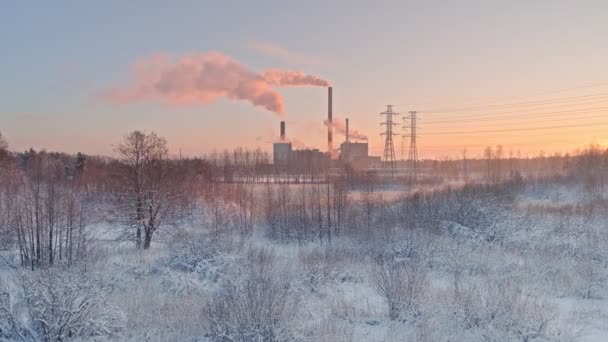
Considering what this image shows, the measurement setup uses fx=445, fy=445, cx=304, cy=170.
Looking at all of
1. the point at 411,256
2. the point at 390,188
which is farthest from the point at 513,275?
the point at 390,188

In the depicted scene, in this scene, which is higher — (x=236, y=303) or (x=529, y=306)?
(x=236, y=303)

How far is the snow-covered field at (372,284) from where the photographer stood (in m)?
9.12

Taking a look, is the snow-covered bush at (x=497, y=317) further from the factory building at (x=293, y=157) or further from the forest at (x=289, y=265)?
the factory building at (x=293, y=157)

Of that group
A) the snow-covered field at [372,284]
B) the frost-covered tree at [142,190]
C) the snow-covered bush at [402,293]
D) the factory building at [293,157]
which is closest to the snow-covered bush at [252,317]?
the snow-covered field at [372,284]

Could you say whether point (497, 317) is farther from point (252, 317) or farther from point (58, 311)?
point (58, 311)

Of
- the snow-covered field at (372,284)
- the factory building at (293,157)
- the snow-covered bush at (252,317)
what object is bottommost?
the snow-covered field at (372,284)

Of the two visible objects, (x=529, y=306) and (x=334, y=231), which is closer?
(x=529, y=306)

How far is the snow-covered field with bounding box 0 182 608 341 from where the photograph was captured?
29.9ft

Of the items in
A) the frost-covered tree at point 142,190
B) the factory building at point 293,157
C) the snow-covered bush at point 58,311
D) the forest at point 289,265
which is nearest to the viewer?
the snow-covered bush at point 58,311

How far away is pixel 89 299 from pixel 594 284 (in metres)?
14.1

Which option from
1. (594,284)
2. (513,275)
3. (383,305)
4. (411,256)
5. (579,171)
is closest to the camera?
(383,305)

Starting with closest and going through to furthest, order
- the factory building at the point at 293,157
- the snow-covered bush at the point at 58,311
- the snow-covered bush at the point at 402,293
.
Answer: the snow-covered bush at the point at 58,311, the snow-covered bush at the point at 402,293, the factory building at the point at 293,157

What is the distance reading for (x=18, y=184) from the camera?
816 inches

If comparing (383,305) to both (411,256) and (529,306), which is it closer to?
(529,306)
